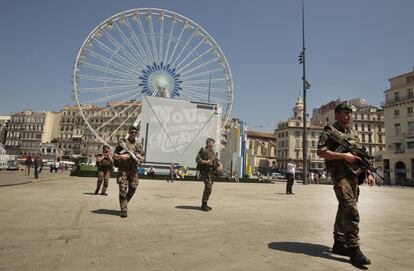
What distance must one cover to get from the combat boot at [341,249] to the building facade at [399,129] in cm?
5756

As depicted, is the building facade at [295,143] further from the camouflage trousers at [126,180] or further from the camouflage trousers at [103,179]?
the camouflage trousers at [126,180]

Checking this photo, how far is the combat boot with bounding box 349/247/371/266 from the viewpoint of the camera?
3467mm

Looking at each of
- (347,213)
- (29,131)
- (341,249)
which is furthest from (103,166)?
(29,131)

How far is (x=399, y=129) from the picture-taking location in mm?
57625

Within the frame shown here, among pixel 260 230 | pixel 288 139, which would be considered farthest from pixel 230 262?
pixel 288 139

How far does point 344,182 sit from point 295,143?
92.2 meters

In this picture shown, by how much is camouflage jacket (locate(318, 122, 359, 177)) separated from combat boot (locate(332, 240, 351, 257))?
2.99 ft

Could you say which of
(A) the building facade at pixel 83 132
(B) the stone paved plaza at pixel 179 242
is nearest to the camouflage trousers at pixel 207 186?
(B) the stone paved plaza at pixel 179 242

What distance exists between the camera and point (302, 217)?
7391 mm

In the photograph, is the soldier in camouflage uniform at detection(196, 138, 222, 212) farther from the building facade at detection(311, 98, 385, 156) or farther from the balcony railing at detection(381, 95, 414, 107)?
the building facade at detection(311, 98, 385, 156)

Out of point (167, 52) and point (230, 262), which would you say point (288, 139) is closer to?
point (167, 52)

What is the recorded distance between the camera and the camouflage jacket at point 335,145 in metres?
4.06

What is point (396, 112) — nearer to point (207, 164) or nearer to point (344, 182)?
point (207, 164)

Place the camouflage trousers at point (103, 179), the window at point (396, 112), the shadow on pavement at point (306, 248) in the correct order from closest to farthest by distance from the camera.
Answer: the shadow on pavement at point (306, 248), the camouflage trousers at point (103, 179), the window at point (396, 112)
